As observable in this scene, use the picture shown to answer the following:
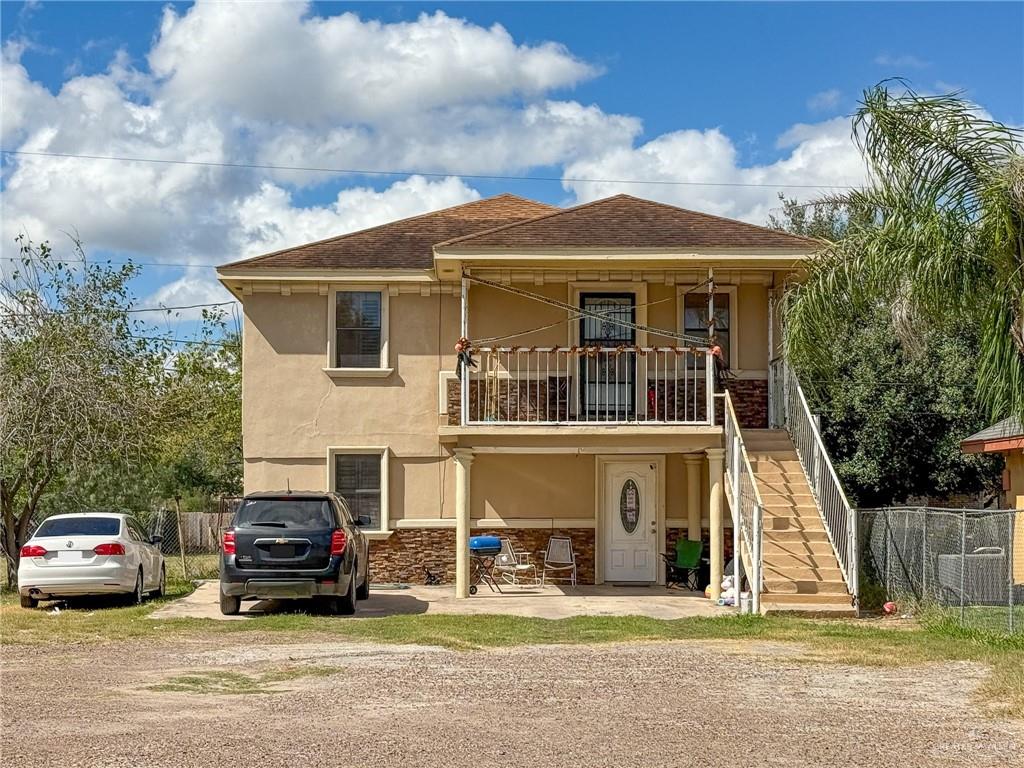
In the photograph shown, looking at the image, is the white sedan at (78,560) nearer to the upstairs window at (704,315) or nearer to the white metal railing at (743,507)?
the white metal railing at (743,507)

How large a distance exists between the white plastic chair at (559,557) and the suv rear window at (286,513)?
5898 mm

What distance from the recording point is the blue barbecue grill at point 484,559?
20.4 meters

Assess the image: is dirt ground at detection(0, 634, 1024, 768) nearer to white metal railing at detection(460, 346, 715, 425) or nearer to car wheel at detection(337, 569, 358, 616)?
car wheel at detection(337, 569, 358, 616)

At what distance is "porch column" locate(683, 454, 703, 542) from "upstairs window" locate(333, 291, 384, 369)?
18.4ft

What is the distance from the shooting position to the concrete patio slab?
17.4 meters

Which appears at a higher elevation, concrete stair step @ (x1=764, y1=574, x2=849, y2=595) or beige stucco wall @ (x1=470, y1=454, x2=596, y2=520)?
beige stucco wall @ (x1=470, y1=454, x2=596, y2=520)

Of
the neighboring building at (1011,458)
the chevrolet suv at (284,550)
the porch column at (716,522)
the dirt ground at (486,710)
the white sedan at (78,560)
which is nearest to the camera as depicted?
the dirt ground at (486,710)

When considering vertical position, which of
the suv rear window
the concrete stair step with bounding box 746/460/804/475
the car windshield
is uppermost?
the concrete stair step with bounding box 746/460/804/475

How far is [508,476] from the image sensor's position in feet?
71.3

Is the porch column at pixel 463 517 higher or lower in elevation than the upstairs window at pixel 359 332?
lower

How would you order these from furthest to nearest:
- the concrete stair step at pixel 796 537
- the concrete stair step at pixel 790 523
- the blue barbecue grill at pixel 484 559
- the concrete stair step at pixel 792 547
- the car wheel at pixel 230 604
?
the blue barbecue grill at pixel 484 559, the concrete stair step at pixel 790 523, the concrete stair step at pixel 796 537, the concrete stair step at pixel 792 547, the car wheel at pixel 230 604

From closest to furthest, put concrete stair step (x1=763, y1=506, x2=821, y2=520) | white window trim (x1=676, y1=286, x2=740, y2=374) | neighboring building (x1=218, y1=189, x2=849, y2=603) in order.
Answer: concrete stair step (x1=763, y1=506, x2=821, y2=520), neighboring building (x1=218, y1=189, x2=849, y2=603), white window trim (x1=676, y1=286, x2=740, y2=374)

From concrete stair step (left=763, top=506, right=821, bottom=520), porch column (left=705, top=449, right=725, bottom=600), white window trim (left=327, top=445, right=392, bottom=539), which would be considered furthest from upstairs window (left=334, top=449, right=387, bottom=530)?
concrete stair step (left=763, top=506, right=821, bottom=520)

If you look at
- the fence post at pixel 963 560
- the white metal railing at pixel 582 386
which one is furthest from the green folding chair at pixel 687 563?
the fence post at pixel 963 560
